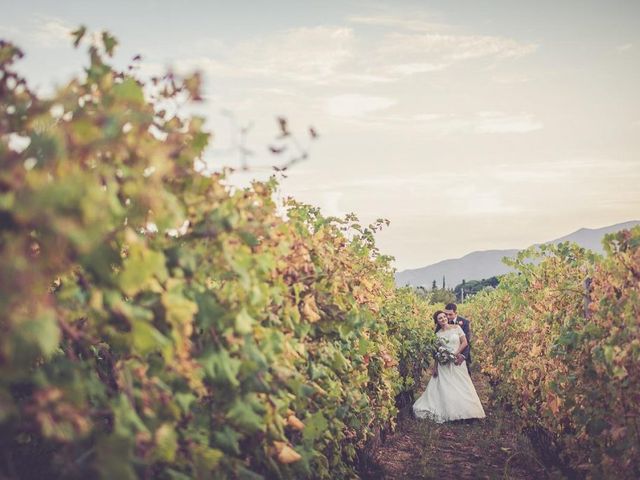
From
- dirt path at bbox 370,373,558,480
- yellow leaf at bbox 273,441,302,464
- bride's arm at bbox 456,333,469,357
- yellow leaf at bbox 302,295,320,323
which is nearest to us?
yellow leaf at bbox 273,441,302,464

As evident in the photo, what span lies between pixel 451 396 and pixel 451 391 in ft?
0.34

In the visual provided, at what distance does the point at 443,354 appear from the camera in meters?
11.7

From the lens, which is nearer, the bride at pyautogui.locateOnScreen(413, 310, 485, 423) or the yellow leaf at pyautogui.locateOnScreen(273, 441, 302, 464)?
the yellow leaf at pyautogui.locateOnScreen(273, 441, 302, 464)

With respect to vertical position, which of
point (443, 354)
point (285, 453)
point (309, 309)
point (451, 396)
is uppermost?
point (309, 309)

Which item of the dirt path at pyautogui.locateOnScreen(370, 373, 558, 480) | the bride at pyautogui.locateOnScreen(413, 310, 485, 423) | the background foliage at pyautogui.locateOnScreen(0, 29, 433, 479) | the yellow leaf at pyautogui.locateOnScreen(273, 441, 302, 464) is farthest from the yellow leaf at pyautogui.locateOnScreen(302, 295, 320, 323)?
the bride at pyautogui.locateOnScreen(413, 310, 485, 423)

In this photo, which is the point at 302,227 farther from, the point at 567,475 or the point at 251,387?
the point at 567,475

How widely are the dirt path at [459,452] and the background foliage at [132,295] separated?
167 inches

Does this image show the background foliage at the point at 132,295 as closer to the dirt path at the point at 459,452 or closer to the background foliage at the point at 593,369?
the background foliage at the point at 593,369

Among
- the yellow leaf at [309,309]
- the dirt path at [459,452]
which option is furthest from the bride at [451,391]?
the yellow leaf at [309,309]

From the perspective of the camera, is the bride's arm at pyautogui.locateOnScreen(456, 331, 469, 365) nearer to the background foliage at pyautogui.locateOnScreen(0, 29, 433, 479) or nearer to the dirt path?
the dirt path

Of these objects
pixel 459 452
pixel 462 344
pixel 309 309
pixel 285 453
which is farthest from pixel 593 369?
pixel 462 344

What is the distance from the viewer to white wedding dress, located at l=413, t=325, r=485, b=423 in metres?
11.2

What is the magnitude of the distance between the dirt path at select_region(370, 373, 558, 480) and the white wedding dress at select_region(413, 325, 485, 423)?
7.5 inches

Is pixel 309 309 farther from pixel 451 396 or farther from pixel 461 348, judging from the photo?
pixel 461 348
